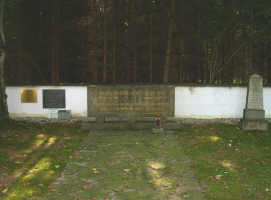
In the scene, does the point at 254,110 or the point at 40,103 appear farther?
the point at 40,103

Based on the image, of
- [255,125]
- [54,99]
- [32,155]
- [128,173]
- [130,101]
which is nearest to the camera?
[128,173]

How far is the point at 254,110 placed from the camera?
1143 centimetres

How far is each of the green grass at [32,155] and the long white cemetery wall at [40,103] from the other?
4.73 ft

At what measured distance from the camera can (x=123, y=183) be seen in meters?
6.00

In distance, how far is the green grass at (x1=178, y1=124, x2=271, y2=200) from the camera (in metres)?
5.70

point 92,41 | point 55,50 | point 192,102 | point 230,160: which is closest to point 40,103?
point 55,50

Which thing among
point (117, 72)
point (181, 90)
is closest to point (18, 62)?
point (117, 72)

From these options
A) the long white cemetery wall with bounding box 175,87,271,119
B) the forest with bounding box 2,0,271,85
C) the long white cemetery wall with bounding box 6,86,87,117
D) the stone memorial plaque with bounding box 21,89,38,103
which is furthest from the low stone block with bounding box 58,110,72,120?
the long white cemetery wall with bounding box 175,87,271,119

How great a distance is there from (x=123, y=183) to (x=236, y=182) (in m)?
2.27

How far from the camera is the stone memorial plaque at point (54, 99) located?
13414 millimetres

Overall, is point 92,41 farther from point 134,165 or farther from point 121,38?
point 134,165

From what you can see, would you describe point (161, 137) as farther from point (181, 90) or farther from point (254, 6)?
point (254, 6)

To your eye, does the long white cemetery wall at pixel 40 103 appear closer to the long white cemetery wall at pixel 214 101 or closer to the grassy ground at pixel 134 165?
the grassy ground at pixel 134 165

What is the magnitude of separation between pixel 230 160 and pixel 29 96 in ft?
31.0
